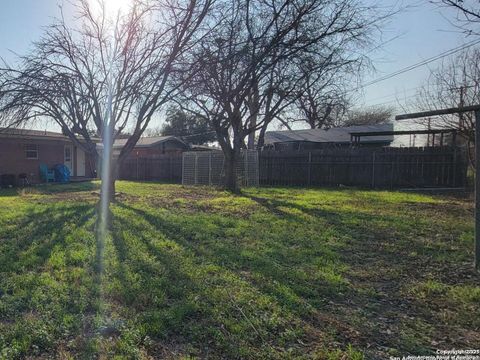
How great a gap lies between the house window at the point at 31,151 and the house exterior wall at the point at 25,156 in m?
0.11

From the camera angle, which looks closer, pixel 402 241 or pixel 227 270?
pixel 227 270

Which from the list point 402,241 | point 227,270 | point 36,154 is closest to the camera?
point 227,270

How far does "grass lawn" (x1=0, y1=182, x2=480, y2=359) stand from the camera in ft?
9.82

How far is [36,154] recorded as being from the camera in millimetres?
20578

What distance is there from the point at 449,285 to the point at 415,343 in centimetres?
158

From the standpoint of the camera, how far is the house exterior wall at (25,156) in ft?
62.4

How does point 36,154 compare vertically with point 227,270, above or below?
above

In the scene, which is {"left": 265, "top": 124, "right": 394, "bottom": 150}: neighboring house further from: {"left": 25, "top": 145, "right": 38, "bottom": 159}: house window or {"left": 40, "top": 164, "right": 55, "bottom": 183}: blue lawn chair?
{"left": 25, "top": 145, "right": 38, "bottom": 159}: house window


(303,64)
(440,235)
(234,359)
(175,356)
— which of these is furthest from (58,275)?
(303,64)

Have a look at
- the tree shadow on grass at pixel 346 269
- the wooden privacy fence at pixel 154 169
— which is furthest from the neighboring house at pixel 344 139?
the tree shadow on grass at pixel 346 269

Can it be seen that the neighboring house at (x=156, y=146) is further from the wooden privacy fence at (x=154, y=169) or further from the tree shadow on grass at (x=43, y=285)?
the tree shadow on grass at (x=43, y=285)

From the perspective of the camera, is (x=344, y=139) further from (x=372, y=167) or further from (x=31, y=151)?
(x=31, y=151)

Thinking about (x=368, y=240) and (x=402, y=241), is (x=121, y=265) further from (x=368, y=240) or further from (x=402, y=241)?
(x=402, y=241)

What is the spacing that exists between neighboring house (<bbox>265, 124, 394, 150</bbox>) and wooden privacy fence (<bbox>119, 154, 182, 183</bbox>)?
7.66 metres
